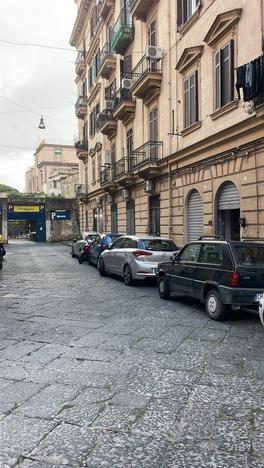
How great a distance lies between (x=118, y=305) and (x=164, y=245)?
3.66 metres

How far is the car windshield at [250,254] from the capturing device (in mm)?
7203

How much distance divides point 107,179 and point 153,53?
1015cm

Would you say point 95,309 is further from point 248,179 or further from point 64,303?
point 248,179

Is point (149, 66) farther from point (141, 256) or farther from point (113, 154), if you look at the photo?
point (141, 256)

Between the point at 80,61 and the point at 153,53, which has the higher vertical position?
the point at 80,61

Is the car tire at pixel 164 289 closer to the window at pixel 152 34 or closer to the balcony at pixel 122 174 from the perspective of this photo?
the balcony at pixel 122 174

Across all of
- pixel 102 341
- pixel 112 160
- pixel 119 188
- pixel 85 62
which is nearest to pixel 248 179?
pixel 102 341

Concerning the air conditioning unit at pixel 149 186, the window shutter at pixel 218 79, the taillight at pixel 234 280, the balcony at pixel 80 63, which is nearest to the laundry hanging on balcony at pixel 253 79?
the window shutter at pixel 218 79

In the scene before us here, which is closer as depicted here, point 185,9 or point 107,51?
point 185,9

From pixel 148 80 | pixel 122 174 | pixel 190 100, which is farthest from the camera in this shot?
pixel 122 174

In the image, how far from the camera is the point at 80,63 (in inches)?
1432

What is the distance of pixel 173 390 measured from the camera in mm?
4066

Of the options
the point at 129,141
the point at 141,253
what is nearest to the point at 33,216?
the point at 129,141

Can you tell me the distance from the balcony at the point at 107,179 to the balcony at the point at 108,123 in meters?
2.22
